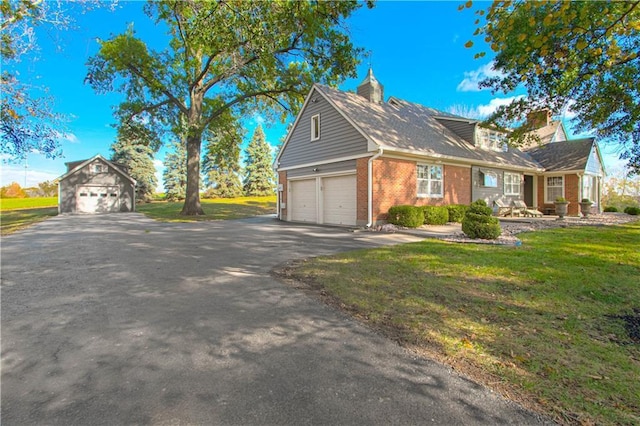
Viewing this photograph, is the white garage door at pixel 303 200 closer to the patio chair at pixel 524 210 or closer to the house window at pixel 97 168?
the patio chair at pixel 524 210

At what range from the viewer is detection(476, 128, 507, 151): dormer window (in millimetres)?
18089

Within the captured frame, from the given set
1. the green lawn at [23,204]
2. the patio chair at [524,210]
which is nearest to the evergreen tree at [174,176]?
the green lawn at [23,204]

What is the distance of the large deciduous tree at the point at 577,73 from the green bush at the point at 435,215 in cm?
410

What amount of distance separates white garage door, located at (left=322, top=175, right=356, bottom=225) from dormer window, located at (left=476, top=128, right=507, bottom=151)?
9.28 metres

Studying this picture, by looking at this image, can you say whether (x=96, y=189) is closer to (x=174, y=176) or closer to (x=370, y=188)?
(x=174, y=176)

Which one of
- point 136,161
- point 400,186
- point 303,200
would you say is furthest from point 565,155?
point 136,161

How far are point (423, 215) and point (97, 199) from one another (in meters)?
29.3

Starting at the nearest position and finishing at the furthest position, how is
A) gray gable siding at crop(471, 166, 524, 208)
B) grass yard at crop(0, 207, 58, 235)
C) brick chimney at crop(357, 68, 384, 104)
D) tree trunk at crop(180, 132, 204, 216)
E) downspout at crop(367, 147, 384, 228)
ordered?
downspout at crop(367, 147, 384, 228)
grass yard at crop(0, 207, 58, 235)
gray gable siding at crop(471, 166, 524, 208)
brick chimney at crop(357, 68, 384, 104)
tree trunk at crop(180, 132, 204, 216)

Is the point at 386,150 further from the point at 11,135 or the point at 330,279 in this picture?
the point at 11,135

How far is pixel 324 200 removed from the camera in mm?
15359

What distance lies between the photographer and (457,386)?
2.31 meters

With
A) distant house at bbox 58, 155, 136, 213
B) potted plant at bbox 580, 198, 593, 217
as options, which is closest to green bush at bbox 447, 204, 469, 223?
potted plant at bbox 580, 198, 593, 217

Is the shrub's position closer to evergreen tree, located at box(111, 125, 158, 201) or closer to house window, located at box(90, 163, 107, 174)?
house window, located at box(90, 163, 107, 174)

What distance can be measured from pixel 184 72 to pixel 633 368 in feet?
79.1
